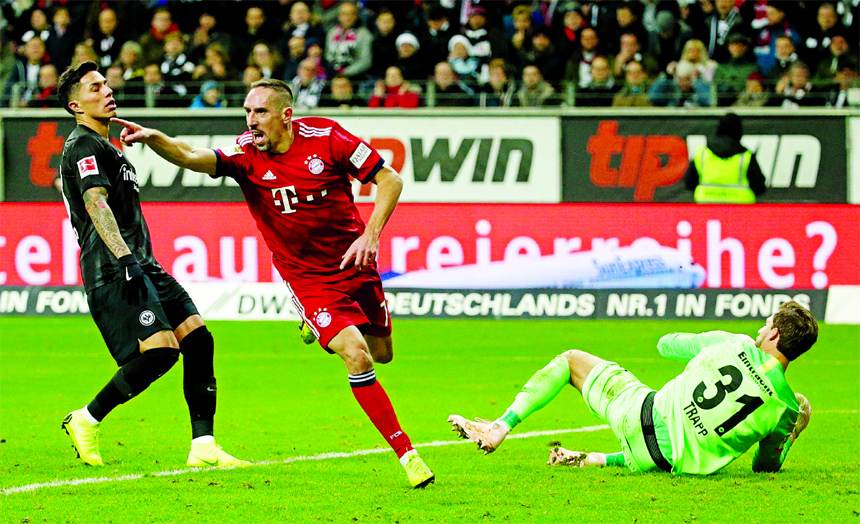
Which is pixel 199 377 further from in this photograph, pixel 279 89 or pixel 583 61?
pixel 583 61

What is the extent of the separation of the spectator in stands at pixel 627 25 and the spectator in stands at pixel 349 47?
3.71 m

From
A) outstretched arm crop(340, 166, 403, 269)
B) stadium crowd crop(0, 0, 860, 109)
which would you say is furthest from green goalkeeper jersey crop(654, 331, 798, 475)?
stadium crowd crop(0, 0, 860, 109)

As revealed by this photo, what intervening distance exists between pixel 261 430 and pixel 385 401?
84.1 inches

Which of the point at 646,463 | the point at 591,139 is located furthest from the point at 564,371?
the point at 591,139

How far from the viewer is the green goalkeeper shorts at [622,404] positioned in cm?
617

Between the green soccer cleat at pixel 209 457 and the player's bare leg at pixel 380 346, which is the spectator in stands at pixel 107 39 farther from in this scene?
the green soccer cleat at pixel 209 457

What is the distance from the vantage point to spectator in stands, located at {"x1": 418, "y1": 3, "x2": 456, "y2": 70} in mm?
17297

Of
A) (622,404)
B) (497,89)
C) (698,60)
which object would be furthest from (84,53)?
(622,404)

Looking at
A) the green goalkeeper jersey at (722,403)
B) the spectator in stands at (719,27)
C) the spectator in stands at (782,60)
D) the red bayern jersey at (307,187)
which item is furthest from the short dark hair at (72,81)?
the spectator in stands at (719,27)

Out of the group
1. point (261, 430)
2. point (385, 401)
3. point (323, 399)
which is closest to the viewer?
point (385, 401)

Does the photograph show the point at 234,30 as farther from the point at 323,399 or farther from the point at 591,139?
the point at 323,399

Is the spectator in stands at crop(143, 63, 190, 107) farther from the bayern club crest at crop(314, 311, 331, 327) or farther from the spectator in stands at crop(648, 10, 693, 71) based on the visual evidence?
the bayern club crest at crop(314, 311, 331, 327)

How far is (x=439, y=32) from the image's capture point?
17422 mm

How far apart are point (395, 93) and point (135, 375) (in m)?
10.5
